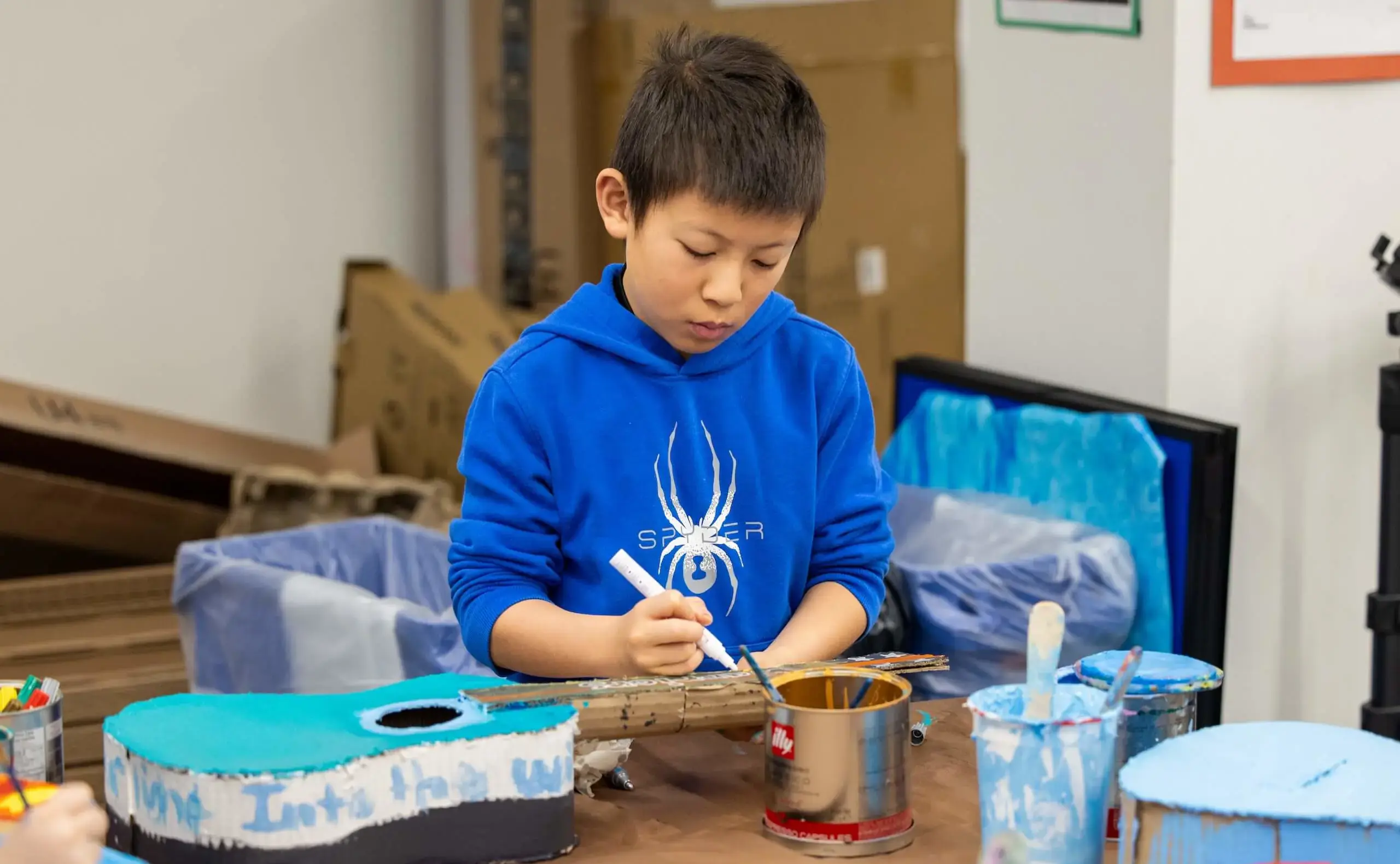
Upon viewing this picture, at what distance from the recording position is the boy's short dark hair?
1188 mm

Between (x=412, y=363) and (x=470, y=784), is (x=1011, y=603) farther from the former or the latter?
(x=412, y=363)

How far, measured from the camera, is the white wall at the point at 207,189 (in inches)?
136

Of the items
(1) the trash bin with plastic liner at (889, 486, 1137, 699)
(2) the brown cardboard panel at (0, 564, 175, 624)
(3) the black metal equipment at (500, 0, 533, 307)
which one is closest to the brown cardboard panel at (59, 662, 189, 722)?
(2) the brown cardboard panel at (0, 564, 175, 624)

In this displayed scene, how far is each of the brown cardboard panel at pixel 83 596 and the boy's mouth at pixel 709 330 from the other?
1.84 metres

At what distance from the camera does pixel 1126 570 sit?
2066 millimetres

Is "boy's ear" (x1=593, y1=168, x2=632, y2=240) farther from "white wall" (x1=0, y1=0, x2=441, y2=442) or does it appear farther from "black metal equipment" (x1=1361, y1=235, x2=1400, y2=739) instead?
"white wall" (x1=0, y1=0, x2=441, y2=442)

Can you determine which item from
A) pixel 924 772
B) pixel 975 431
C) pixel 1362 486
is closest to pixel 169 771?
pixel 924 772

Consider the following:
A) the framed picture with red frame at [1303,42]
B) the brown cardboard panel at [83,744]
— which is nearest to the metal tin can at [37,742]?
the brown cardboard panel at [83,744]

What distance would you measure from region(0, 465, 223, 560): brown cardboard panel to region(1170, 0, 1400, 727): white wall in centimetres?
193

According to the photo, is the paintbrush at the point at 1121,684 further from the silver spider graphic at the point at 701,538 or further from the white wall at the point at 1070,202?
the white wall at the point at 1070,202

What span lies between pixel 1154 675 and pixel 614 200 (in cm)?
57

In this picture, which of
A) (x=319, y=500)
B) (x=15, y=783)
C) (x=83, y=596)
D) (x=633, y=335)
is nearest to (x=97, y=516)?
(x=83, y=596)

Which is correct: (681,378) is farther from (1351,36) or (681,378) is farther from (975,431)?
(1351,36)

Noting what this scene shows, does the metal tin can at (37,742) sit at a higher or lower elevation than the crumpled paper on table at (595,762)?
higher
